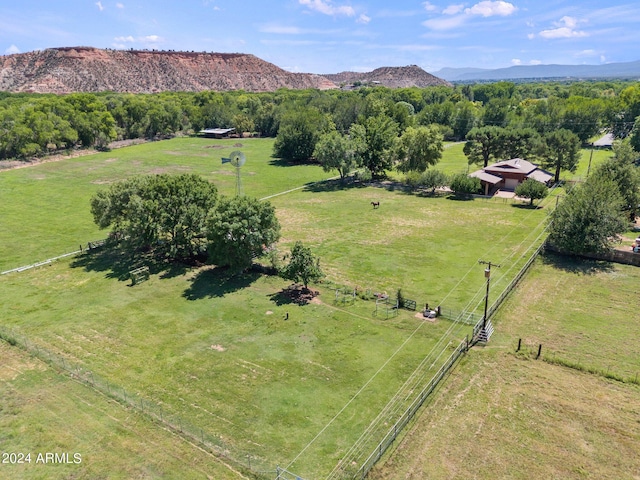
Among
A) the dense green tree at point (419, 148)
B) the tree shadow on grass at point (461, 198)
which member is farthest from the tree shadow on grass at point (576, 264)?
the dense green tree at point (419, 148)

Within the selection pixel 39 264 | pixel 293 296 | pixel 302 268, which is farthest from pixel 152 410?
pixel 39 264

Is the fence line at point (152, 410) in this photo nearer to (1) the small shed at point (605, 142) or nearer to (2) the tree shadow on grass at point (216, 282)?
(2) the tree shadow on grass at point (216, 282)

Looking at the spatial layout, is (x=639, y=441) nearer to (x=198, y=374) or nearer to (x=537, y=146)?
(x=198, y=374)

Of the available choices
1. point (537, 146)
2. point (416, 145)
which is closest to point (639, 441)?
point (416, 145)

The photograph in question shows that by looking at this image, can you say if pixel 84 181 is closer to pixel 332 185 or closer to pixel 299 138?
pixel 299 138

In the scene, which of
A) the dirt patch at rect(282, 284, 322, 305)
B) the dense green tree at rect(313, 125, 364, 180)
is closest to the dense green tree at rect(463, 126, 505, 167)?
the dense green tree at rect(313, 125, 364, 180)

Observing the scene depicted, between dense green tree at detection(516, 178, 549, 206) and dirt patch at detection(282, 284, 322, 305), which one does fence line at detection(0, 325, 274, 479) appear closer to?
dirt patch at detection(282, 284, 322, 305)

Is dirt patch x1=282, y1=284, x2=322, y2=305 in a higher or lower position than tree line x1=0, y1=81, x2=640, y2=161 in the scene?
lower
